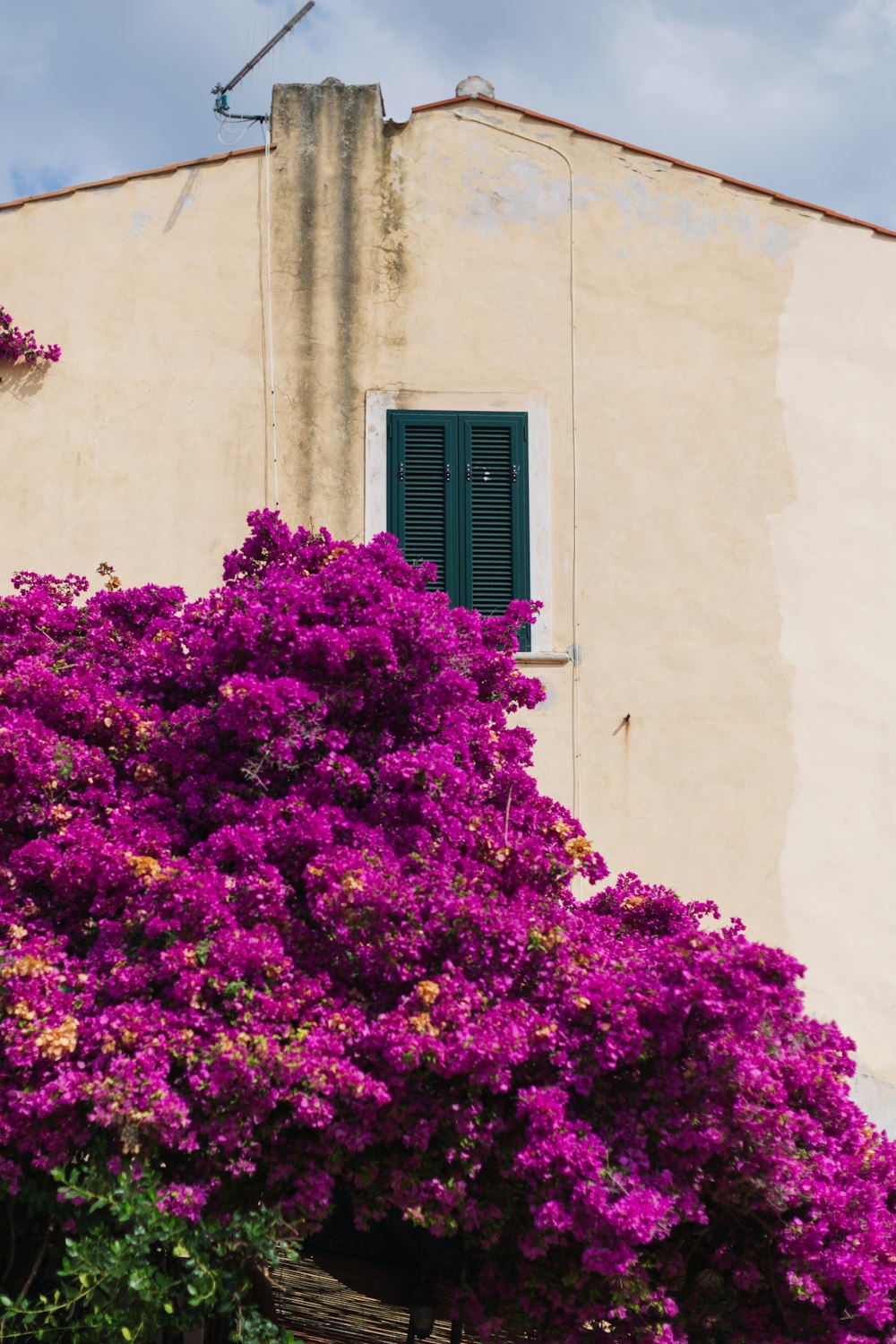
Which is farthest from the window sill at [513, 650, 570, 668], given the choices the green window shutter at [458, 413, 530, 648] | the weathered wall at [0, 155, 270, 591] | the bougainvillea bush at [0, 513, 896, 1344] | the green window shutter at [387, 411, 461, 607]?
the bougainvillea bush at [0, 513, 896, 1344]

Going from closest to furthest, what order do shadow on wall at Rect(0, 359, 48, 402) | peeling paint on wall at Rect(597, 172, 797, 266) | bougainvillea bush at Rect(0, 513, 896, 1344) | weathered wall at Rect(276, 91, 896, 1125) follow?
bougainvillea bush at Rect(0, 513, 896, 1344)
weathered wall at Rect(276, 91, 896, 1125)
shadow on wall at Rect(0, 359, 48, 402)
peeling paint on wall at Rect(597, 172, 797, 266)

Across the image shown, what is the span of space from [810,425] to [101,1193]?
633cm

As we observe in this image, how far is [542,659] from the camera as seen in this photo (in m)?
8.42

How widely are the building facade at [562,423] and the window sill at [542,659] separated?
3 cm

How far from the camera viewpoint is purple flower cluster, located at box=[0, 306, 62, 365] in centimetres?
862

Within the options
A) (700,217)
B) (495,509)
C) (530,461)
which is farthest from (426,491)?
(700,217)

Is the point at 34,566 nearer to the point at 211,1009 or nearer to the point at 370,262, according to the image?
the point at 370,262

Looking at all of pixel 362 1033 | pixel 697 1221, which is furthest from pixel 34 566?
pixel 697 1221

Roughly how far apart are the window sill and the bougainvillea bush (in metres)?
2.45

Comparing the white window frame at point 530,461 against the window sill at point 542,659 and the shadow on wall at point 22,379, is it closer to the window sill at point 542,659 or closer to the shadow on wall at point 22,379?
the window sill at point 542,659

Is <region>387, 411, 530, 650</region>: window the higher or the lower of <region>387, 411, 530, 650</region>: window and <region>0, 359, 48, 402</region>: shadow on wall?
the lower

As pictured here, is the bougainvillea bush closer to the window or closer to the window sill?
the window sill

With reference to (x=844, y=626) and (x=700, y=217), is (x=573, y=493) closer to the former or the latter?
(x=844, y=626)

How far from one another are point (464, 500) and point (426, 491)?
0.25 meters
